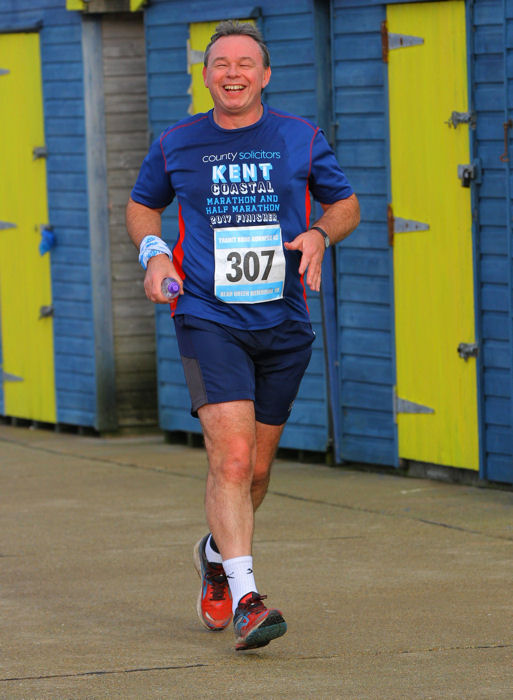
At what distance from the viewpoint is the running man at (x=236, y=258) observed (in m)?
5.29

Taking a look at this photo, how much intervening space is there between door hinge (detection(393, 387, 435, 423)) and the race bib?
330 centimetres

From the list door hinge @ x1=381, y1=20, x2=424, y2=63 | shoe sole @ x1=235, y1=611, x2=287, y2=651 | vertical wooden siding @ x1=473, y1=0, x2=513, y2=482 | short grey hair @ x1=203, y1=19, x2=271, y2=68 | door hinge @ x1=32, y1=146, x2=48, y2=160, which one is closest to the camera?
shoe sole @ x1=235, y1=611, x2=287, y2=651

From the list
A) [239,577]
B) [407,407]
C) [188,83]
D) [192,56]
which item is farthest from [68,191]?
[239,577]

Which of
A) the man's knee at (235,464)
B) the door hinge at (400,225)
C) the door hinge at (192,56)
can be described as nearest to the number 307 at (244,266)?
the man's knee at (235,464)

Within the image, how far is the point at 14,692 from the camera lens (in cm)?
475

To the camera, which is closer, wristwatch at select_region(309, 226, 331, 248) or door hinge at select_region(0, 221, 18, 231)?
wristwatch at select_region(309, 226, 331, 248)

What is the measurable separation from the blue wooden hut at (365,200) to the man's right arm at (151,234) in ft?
9.04

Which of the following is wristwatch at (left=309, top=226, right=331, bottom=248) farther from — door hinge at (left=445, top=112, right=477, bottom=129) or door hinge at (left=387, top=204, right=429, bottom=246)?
door hinge at (left=387, top=204, right=429, bottom=246)

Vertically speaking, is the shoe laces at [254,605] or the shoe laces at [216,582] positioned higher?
the shoe laces at [254,605]

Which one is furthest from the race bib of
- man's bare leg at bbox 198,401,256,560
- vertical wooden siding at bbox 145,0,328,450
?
vertical wooden siding at bbox 145,0,328,450

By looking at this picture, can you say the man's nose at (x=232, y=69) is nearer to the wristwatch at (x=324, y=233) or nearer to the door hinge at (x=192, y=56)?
the wristwatch at (x=324, y=233)

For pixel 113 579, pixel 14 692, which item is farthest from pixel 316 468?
pixel 14 692

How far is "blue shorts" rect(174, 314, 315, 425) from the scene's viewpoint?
534cm

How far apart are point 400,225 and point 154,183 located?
125 inches
